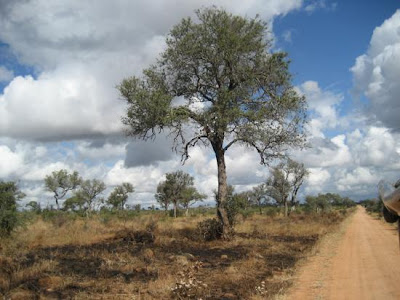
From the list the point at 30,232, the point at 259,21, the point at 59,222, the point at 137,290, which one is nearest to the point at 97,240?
the point at 30,232

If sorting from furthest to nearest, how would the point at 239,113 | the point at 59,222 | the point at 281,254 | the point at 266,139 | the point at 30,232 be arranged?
the point at 59,222 < the point at 30,232 < the point at 266,139 < the point at 239,113 < the point at 281,254

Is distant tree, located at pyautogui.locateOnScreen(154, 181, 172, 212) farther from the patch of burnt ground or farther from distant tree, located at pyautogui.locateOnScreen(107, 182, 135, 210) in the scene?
the patch of burnt ground

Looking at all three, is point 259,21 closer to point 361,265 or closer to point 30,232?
point 361,265

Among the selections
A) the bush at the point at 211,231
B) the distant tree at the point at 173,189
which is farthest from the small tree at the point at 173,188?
the bush at the point at 211,231

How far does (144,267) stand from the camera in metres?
11.6

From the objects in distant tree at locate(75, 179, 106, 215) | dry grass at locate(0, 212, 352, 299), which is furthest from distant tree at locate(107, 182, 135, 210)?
dry grass at locate(0, 212, 352, 299)

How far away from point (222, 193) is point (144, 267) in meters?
8.82

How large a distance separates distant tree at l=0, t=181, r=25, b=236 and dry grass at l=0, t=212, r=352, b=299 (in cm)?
78

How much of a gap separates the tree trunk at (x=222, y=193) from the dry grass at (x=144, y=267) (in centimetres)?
85

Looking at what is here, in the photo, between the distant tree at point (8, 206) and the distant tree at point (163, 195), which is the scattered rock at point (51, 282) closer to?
the distant tree at point (8, 206)

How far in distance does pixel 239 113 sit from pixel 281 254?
6.46 meters

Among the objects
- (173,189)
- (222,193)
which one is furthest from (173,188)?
(222,193)

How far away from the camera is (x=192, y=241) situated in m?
19.1

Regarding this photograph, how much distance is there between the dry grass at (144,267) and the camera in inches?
351
